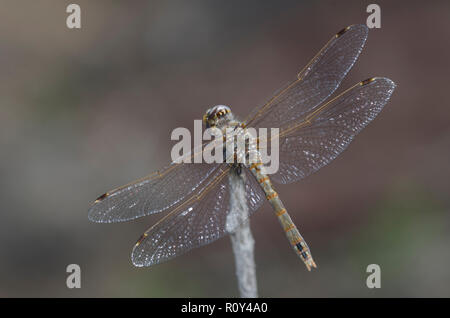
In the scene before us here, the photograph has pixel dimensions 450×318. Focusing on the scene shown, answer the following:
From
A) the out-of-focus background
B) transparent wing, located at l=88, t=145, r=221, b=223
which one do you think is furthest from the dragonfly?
the out-of-focus background

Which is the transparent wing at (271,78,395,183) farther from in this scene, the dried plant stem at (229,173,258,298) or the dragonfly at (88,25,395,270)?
the dried plant stem at (229,173,258,298)

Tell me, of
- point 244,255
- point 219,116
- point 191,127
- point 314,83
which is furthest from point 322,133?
point 191,127

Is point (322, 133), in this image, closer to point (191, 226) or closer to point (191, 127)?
point (191, 226)

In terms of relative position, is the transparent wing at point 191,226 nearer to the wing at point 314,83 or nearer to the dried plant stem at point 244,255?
the dried plant stem at point 244,255

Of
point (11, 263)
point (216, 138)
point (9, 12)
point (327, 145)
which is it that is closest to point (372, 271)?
point (327, 145)

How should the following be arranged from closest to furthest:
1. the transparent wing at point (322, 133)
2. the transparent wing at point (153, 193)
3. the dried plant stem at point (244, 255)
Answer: the dried plant stem at point (244, 255)
the transparent wing at point (153, 193)
the transparent wing at point (322, 133)

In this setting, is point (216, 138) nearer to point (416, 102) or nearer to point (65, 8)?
point (416, 102)

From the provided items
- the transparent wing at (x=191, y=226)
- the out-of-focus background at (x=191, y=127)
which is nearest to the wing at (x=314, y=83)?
the transparent wing at (x=191, y=226)
